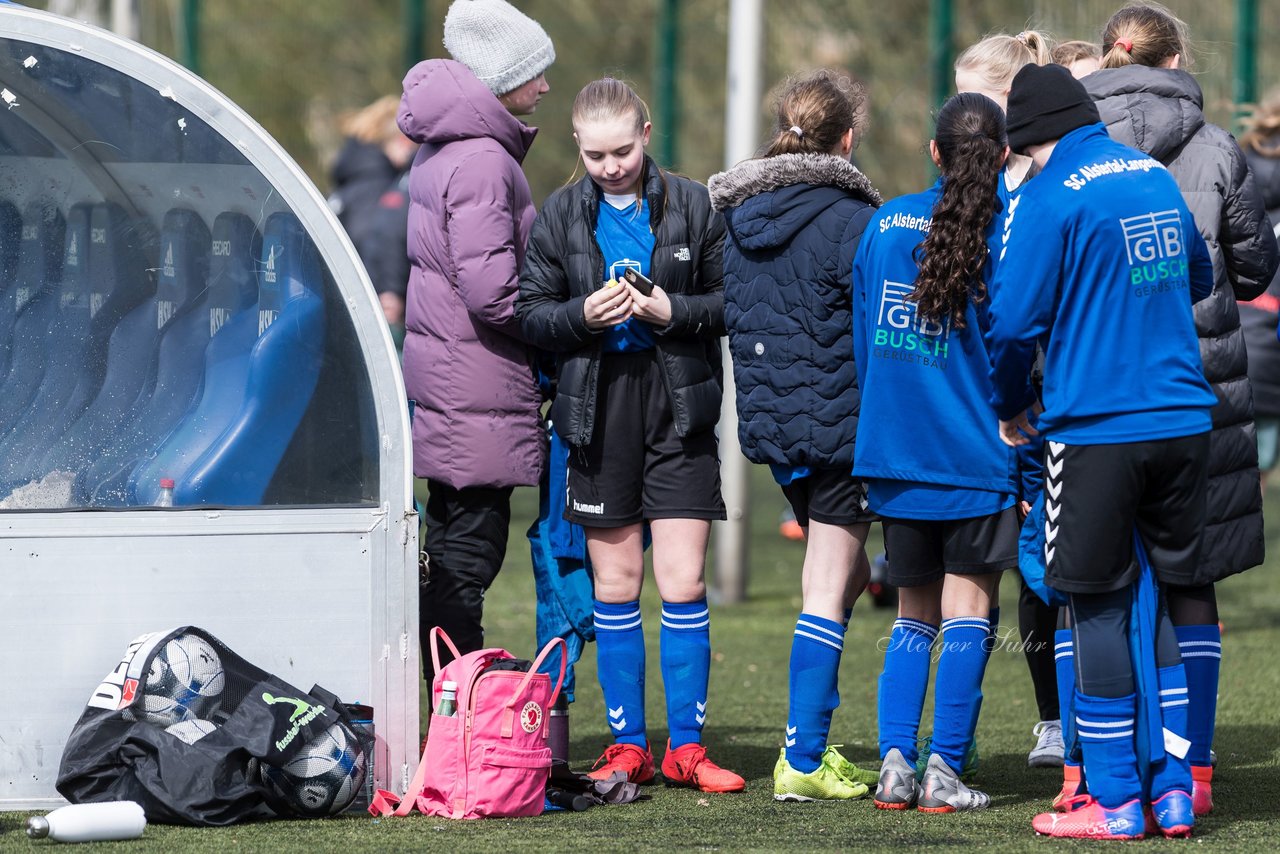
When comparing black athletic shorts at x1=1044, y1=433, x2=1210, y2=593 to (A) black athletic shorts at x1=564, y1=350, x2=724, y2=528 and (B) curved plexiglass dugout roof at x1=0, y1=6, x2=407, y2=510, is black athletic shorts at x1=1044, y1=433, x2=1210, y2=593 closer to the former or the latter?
(A) black athletic shorts at x1=564, y1=350, x2=724, y2=528

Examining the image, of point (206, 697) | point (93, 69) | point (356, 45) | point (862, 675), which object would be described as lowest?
point (862, 675)

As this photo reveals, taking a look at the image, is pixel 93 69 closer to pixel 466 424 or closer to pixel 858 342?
pixel 466 424

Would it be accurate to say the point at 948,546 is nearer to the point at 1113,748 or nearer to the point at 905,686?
the point at 905,686

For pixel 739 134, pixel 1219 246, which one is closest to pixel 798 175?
pixel 1219 246

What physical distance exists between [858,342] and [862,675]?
2.68 metres

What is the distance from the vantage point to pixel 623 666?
5.05 m

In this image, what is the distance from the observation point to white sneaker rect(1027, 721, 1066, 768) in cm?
529

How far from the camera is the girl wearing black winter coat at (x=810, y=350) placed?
475 centimetres

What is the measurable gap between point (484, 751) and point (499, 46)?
6.63 ft

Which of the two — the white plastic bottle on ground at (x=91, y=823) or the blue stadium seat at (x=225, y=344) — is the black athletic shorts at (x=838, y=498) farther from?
the white plastic bottle on ground at (x=91, y=823)

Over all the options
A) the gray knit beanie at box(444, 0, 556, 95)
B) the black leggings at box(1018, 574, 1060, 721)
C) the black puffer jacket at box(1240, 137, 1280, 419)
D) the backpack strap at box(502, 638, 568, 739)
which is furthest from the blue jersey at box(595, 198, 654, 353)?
the black puffer jacket at box(1240, 137, 1280, 419)

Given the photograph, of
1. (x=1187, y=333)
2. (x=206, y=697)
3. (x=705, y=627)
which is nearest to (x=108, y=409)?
(x=206, y=697)

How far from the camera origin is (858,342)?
4645 millimetres

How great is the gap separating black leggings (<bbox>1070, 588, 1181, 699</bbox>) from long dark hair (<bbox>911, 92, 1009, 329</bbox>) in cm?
78
